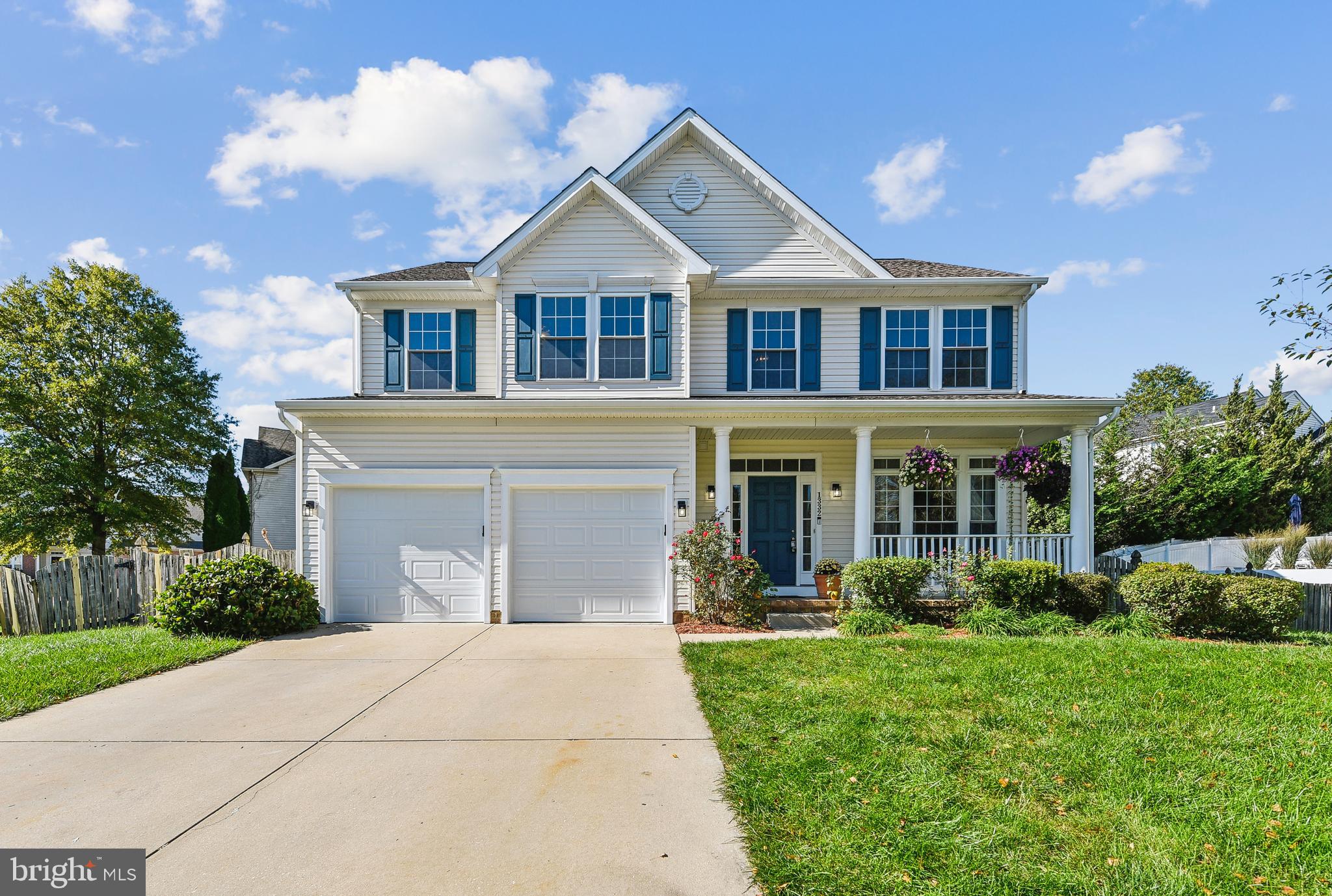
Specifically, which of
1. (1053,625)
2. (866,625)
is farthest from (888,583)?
(1053,625)

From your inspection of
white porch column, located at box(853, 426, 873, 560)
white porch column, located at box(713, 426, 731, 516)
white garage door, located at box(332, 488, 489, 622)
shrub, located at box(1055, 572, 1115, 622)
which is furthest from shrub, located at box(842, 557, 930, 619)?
white garage door, located at box(332, 488, 489, 622)

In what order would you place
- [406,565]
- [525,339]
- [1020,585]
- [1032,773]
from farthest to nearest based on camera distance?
[525,339], [406,565], [1020,585], [1032,773]

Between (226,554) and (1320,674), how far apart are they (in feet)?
52.3

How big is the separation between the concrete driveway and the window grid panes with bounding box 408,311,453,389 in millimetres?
6015

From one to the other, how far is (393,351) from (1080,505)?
12273 millimetres

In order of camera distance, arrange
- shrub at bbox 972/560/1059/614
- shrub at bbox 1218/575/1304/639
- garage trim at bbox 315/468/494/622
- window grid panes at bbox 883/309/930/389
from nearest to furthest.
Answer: shrub at bbox 1218/575/1304/639 → shrub at bbox 972/560/1059/614 → garage trim at bbox 315/468/494/622 → window grid panes at bbox 883/309/930/389

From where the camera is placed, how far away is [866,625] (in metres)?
8.62

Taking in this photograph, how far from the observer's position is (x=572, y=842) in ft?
11.0

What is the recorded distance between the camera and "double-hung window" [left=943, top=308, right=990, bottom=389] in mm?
11703

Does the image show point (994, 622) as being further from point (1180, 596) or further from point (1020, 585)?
point (1180, 596)

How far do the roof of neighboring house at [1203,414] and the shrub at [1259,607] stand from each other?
20255 mm

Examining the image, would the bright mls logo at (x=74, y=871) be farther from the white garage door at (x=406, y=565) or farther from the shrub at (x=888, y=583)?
the shrub at (x=888, y=583)

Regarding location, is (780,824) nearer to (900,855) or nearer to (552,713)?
(900,855)

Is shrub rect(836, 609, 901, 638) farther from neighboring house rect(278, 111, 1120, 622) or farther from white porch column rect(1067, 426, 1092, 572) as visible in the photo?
white porch column rect(1067, 426, 1092, 572)
